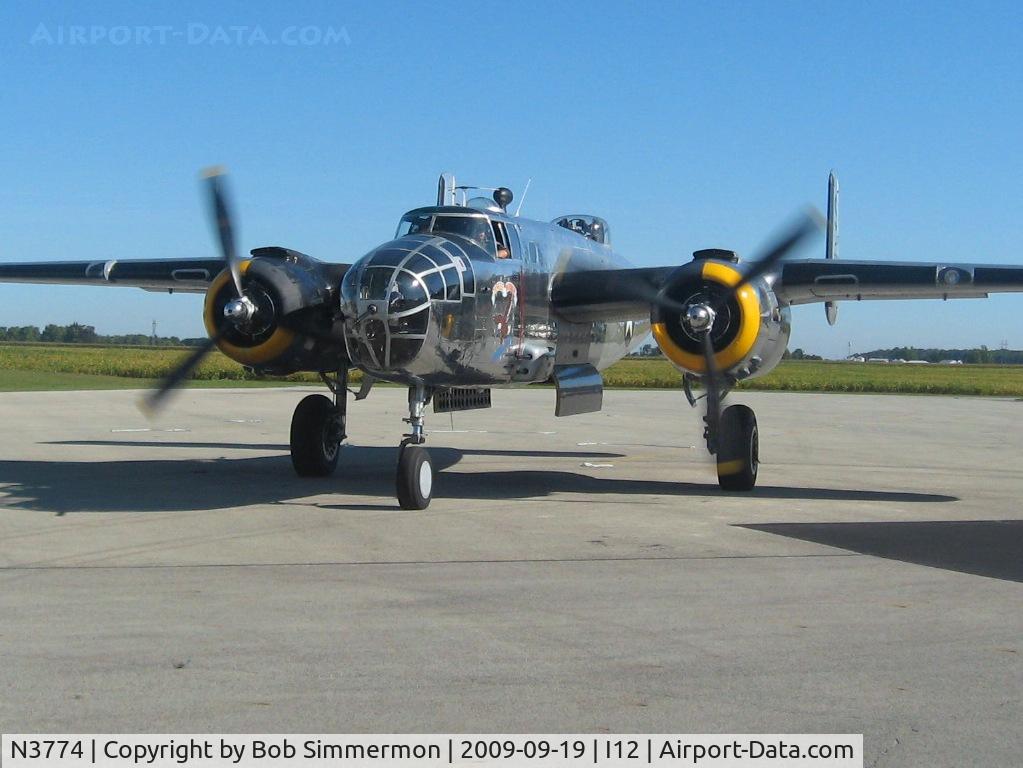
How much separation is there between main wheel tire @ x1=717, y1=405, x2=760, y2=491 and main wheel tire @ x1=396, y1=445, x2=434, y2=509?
15.3 feet

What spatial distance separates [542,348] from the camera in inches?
632

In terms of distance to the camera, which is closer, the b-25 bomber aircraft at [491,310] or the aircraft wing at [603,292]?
the b-25 bomber aircraft at [491,310]

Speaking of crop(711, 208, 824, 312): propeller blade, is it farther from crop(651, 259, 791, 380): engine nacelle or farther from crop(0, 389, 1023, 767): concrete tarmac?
crop(0, 389, 1023, 767): concrete tarmac

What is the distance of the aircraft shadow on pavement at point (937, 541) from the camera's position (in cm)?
1040

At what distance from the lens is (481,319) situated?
14.3 metres

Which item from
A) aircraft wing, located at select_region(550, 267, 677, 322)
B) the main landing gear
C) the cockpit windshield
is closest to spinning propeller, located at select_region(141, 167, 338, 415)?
the cockpit windshield

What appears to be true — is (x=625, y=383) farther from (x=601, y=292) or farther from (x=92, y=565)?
(x=92, y=565)

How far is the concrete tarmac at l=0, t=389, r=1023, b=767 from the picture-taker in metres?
5.90

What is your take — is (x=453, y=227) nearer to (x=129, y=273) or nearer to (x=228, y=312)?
(x=228, y=312)

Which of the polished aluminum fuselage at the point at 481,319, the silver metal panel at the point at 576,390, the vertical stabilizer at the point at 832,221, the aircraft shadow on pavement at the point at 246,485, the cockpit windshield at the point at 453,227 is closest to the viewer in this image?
the polished aluminum fuselage at the point at 481,319

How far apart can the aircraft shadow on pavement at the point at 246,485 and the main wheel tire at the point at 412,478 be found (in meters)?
1.07

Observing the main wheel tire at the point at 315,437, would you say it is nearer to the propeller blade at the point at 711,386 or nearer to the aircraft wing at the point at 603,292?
the aircraft wing at the point at 603,292

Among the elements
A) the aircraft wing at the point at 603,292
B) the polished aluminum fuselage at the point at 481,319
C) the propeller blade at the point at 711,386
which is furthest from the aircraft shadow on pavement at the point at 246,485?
the aircraft wing at the point at 603,292

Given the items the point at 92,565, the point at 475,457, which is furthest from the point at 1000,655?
the point at 475,457
